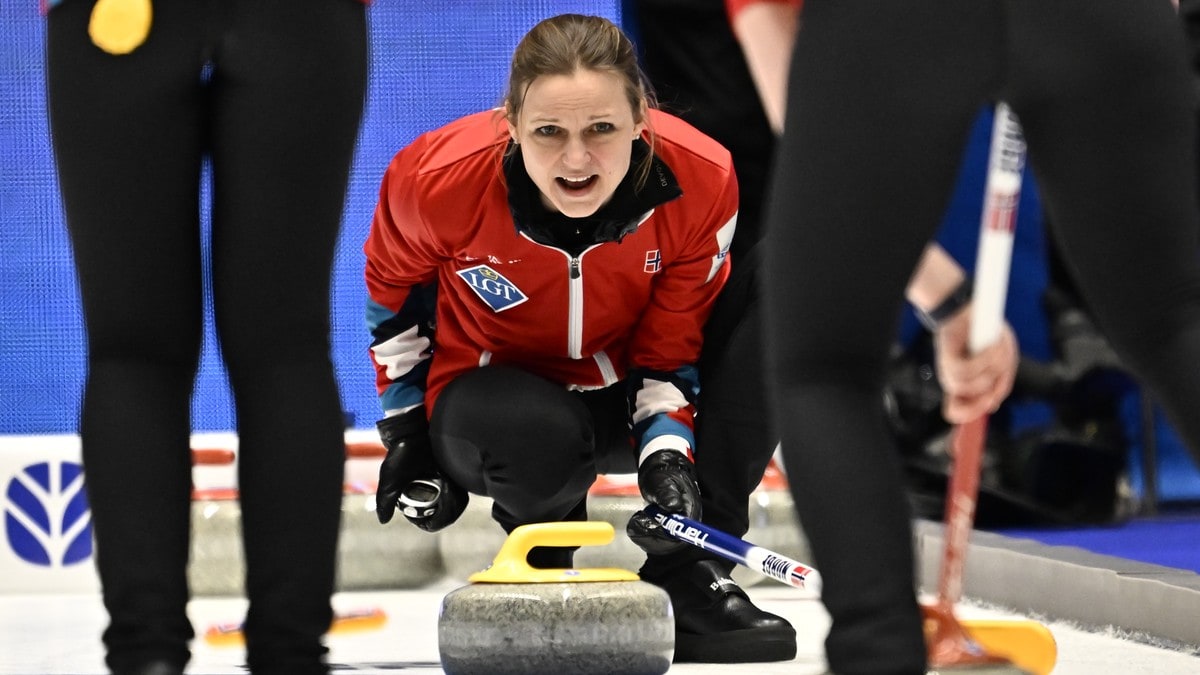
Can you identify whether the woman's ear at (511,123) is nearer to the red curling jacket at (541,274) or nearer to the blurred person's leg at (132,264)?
the red curling jacket at (541,274)

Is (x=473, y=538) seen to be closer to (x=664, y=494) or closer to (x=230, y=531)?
(x=230, y=531)

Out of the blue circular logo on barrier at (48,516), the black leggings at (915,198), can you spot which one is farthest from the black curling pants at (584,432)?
the blue circular logo on barrier at (48,516)

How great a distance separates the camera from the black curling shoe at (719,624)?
1942mm

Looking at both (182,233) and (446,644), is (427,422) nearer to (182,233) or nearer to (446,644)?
(446,644)

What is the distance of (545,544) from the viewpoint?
1.74 m

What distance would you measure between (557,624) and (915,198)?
0.77 metres

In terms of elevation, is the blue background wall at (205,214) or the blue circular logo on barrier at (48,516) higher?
the blue background wall at (205,214)

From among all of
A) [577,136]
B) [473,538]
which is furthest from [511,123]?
[473,538]

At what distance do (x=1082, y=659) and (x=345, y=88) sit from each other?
1.17 m

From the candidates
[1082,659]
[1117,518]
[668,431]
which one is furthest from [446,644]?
[1117,518]

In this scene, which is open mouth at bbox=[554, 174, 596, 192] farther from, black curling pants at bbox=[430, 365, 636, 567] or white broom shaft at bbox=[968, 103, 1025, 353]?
white broom shaft at bbox=[968, 103, 1025, 353]

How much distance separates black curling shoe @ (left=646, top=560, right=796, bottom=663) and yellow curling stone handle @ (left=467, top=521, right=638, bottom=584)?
10.5 inches

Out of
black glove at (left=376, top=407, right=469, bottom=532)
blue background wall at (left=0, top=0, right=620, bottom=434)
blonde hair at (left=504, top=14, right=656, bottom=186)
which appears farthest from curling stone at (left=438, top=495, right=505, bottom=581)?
blonde hair at (left=504, top=14, right=656, bottom=186)

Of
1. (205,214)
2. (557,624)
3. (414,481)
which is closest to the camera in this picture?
(557,624)
